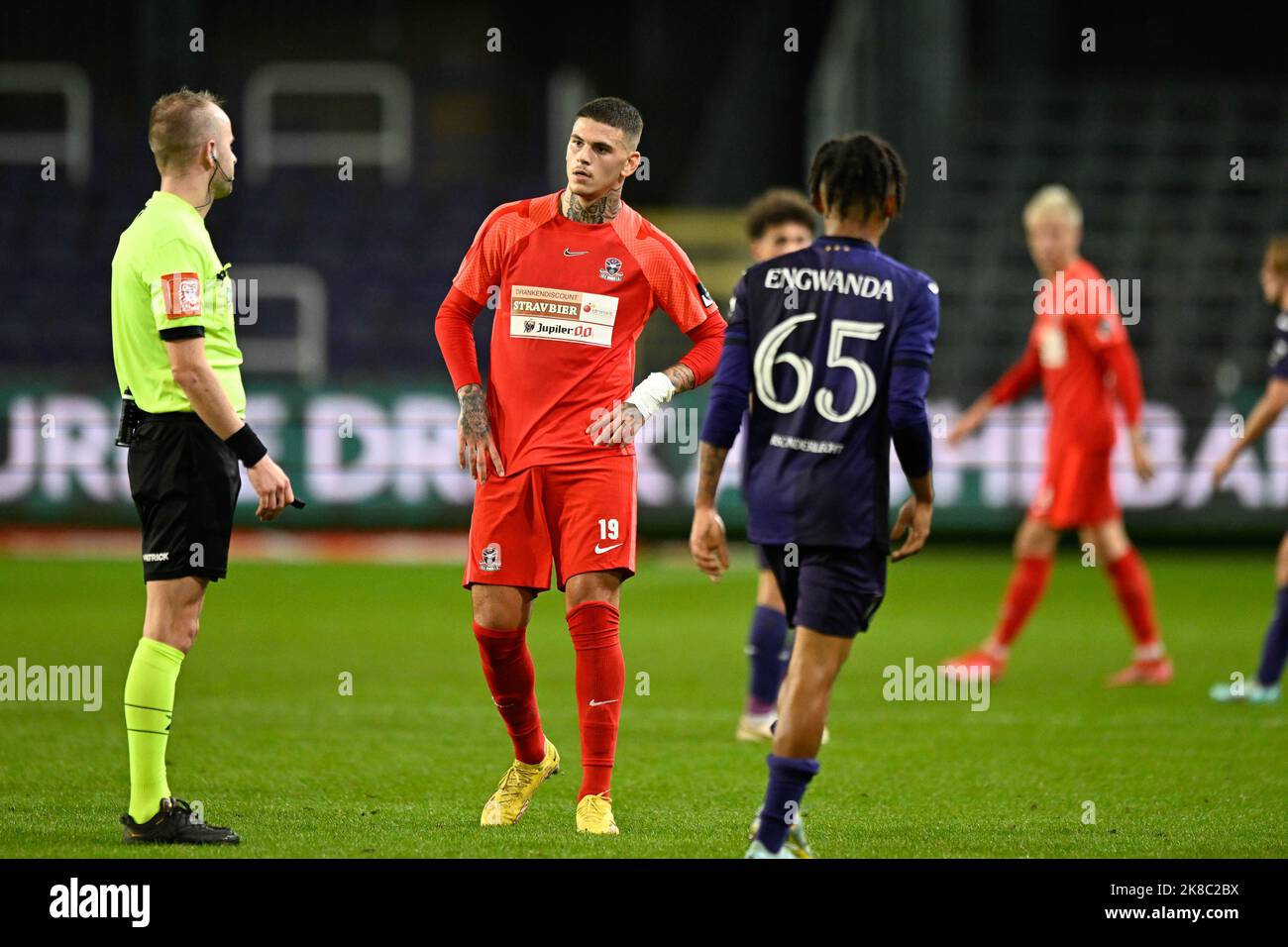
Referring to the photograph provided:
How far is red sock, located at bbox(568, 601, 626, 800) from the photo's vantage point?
18.4 ft

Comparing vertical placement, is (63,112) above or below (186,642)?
above

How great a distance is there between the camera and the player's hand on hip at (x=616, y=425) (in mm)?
5582

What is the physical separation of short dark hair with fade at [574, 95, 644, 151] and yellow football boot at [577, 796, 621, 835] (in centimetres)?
206

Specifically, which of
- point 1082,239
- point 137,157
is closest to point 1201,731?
point 1082,239

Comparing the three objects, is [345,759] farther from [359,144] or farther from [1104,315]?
[359,144]

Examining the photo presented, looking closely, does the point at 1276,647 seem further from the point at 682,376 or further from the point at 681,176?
the point at 681,176

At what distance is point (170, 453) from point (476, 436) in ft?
3.12

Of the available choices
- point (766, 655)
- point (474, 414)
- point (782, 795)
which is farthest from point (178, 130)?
point (766, 655)

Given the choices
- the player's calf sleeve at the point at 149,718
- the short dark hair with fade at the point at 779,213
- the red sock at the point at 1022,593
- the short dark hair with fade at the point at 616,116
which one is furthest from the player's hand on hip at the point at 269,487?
the red sock at the point at 1022,593

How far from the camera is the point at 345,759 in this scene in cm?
703

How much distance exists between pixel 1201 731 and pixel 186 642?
476 centimetres

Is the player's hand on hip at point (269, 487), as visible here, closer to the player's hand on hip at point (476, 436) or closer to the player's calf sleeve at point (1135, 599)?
the player's hand on hip at point (476, 436)

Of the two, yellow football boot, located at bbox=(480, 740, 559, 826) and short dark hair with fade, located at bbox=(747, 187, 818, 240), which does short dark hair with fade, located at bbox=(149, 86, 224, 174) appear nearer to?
yellow football boot, located at bbox=(480, 740, 559, 826)
